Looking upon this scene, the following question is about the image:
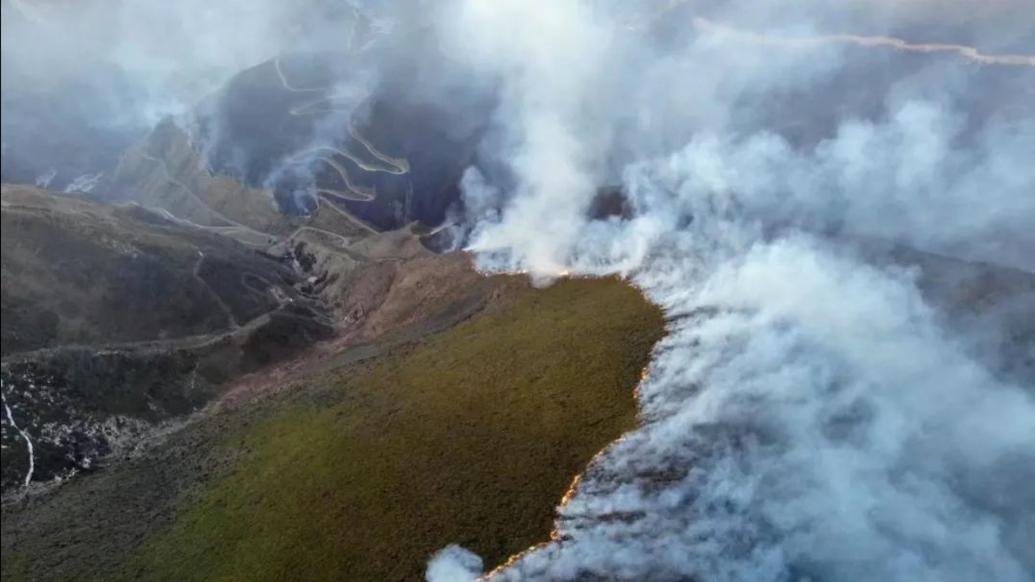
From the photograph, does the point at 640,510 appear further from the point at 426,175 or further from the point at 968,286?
the point at 426,175

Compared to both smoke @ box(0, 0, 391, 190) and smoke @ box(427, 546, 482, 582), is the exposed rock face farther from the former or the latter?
smoke @ box(0, 0, 391, 190)

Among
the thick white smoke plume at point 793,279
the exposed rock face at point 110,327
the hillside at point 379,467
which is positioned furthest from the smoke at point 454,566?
the exposed rock face at point 110,327

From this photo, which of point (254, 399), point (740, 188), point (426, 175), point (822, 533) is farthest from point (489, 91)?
point (822, 533)

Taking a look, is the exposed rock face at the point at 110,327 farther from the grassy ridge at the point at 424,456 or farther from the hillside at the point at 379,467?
the grassy ridge at the point at 424,456

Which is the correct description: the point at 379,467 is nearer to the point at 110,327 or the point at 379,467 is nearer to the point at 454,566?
the point at 454,566

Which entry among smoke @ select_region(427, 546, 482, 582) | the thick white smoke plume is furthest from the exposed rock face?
smoke @ select_region(427, 546, 482, 582)
